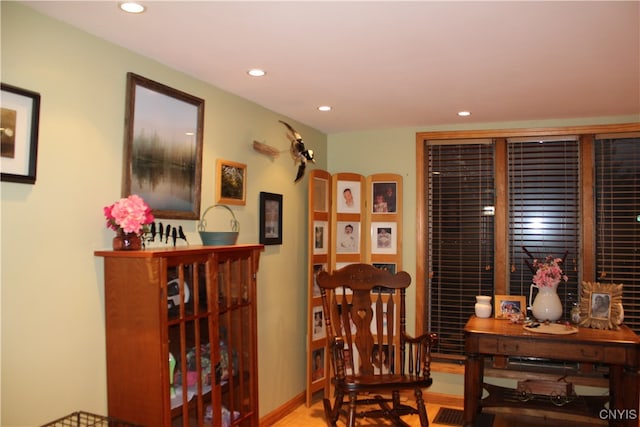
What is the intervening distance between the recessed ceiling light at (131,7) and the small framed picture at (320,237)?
2.48 metres

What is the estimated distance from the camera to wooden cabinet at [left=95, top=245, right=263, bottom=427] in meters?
2.36

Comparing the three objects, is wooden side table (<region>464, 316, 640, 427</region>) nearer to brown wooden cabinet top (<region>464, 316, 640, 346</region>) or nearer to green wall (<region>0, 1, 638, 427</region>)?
brown wooden cabinet top (<region>464, 316, 640, 346</region>)

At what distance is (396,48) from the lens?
2.66 meters

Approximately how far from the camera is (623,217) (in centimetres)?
428

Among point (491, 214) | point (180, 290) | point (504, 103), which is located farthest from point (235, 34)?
point (491, 214)

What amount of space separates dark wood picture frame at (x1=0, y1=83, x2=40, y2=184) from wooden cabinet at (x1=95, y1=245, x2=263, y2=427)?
525mm

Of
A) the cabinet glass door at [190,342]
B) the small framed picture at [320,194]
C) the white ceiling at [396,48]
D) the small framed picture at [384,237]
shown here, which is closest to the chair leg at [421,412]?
the small framed picture at [384,237]

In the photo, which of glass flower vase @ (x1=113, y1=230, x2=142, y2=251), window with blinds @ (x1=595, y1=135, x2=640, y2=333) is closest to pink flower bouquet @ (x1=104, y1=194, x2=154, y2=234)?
glass flower vase @ (x1=113, y1=230, x2=142, y2=251)

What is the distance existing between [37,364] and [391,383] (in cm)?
215

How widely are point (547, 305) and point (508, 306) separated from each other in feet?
1.04

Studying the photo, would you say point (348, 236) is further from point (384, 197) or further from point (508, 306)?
point (508, 306)

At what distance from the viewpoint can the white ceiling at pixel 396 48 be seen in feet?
7.28

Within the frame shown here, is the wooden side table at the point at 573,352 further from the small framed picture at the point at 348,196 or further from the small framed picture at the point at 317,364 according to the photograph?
the small framed picture at the point at 348,196

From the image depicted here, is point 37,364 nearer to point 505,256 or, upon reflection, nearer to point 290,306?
point 290,306
